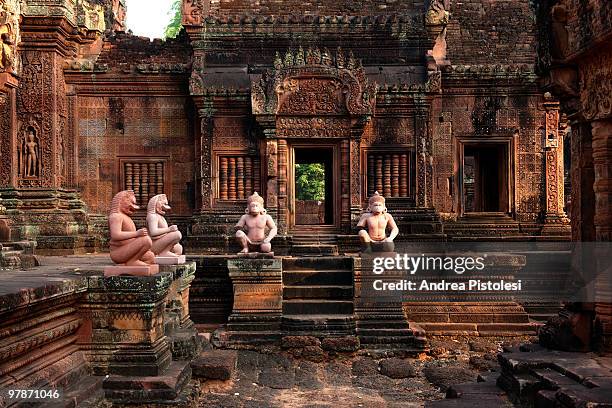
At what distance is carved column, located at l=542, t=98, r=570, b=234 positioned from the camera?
1404 cm

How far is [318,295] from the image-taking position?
35.6 feet

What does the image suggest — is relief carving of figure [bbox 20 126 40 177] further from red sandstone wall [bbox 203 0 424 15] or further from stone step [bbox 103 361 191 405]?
stone step [bbox 103 361 191 405]

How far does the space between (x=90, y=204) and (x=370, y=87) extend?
20.5ft

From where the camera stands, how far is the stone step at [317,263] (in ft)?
37.2

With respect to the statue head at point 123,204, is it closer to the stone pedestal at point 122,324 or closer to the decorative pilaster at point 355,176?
the stone pedestal at point 122,324

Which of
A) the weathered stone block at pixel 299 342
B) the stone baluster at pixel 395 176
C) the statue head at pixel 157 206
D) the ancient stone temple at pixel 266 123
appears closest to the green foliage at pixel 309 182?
the ancient stone temple at pixel 266 123

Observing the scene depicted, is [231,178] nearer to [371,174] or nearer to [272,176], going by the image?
[272,176]

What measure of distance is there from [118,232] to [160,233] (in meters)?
2.12

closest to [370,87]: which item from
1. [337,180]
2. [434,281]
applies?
[337,180]

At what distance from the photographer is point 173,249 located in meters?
9.20

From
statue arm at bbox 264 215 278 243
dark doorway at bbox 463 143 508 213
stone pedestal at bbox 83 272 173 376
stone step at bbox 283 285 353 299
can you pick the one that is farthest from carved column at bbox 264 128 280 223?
stone pedestal at bbox 83 272 173 376

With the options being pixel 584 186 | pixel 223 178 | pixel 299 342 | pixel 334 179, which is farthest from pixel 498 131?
pixel 584 186

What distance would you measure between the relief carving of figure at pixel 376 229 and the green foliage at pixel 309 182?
71.3 feet

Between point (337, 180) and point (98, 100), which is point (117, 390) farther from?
point (98, 100)
